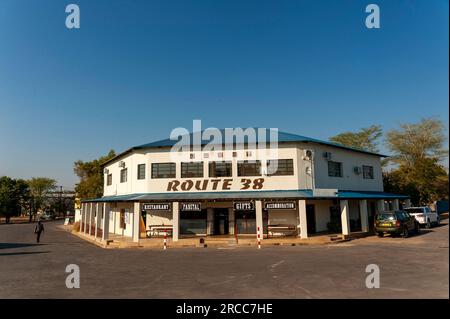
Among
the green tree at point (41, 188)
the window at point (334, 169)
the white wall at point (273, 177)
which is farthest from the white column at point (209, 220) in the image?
the green tree at point (41, 188)

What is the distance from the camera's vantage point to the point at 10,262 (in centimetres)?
1545

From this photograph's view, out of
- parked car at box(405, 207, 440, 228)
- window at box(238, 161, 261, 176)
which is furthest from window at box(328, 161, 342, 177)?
parked car at box(405, 207, 440, 228)

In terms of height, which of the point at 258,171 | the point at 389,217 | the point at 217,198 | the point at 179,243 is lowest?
the point at 179,243

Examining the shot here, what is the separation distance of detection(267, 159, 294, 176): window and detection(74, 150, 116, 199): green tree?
30.0 m

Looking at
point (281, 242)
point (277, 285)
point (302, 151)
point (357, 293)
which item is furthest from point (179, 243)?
point (357, 293)

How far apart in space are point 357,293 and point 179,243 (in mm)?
15728

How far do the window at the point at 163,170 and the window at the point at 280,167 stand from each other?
782 cm

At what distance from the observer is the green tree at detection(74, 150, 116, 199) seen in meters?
49.5

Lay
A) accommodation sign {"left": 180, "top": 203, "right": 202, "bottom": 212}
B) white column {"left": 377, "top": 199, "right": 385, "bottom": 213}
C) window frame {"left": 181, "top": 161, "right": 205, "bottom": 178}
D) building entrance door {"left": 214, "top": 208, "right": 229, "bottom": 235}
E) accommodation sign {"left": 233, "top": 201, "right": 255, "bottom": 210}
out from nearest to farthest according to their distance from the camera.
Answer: accommodation sign {"left": 233, "top": 201, "right": 255, "bottom": 210} → accommodation sign {"left": 180, "top": 203, "right": 202, "bottom": 212} → window frame {"left": 181, "top": 161, "right": 205, "bottom": 178} → building entrance door {"left": 214, "top": 208, "right": 229, "bottom": 235} → white column {"left": 377, "top": 199, "right": 385, "bottom": 213}

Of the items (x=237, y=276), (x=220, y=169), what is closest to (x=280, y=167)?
(x=220, y=169)

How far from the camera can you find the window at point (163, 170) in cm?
2647

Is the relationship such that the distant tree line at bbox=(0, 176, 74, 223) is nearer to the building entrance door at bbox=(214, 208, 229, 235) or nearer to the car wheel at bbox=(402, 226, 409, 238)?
the building entrance door at bbox=(214, 208, 229, 235)

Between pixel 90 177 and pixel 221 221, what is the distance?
34527 millimetres

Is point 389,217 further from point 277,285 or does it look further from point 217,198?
point 277,285
